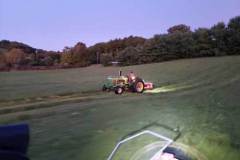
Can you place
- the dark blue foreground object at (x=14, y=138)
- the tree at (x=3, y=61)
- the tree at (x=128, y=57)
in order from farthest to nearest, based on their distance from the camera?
1. the tree at (x=128, y=57)
2. the tree at (x=3, y=61)
3. the dark blue foreground object at (x=14, y=138)

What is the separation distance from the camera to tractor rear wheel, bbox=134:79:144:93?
130 cm

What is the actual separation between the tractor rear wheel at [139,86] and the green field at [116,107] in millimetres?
17

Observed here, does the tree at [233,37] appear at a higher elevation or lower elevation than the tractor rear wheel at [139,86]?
higher

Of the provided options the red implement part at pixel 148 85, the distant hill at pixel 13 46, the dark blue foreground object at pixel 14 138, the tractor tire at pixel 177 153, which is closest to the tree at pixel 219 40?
the red implement part at pixel 148 85

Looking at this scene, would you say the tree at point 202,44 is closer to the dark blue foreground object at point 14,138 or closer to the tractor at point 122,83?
the tractor at point 122,83

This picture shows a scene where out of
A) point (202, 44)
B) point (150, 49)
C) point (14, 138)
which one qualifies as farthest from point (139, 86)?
point (14, 138)

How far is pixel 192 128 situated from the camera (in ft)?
4.15

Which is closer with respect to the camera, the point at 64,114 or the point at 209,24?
the point at 64,114

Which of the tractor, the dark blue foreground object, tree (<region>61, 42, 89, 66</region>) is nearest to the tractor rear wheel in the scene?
the tractor

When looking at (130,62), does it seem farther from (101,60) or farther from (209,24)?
(209,24)

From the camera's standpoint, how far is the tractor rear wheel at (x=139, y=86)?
4.26 ft

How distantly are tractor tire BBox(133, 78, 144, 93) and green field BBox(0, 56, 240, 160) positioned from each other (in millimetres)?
16

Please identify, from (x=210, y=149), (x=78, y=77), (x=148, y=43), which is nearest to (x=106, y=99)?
(x=78, y=77)

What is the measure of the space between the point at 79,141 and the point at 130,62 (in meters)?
0.27
